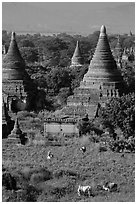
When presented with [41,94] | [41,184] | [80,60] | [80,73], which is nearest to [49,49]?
[80,60]

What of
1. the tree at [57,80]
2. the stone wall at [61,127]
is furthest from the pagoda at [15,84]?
the stone wall at [61,127]

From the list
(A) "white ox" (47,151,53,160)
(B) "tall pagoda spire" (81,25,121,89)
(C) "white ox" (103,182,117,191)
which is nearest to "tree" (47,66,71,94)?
(B) "tall pagoda spire" (81,25,121,89)

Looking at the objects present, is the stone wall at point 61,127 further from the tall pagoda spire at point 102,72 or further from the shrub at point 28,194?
the shrub at point 28,194

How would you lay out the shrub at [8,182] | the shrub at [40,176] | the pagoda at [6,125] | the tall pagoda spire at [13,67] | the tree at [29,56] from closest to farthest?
the shrub at [8,182] < the shrub at [40,176] < the pagoda at [6,125] < the tall pagoda spire at [13,67] < the tree at [29,56]

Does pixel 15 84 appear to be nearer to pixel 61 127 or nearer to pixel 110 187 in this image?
pixel 61 127

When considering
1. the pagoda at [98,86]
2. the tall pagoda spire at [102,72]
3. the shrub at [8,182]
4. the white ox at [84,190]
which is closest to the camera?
the white ox at [84,190]

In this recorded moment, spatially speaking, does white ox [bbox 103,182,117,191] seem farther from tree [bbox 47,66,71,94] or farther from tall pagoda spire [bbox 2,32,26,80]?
tree [bbox 47,66,71,94]
